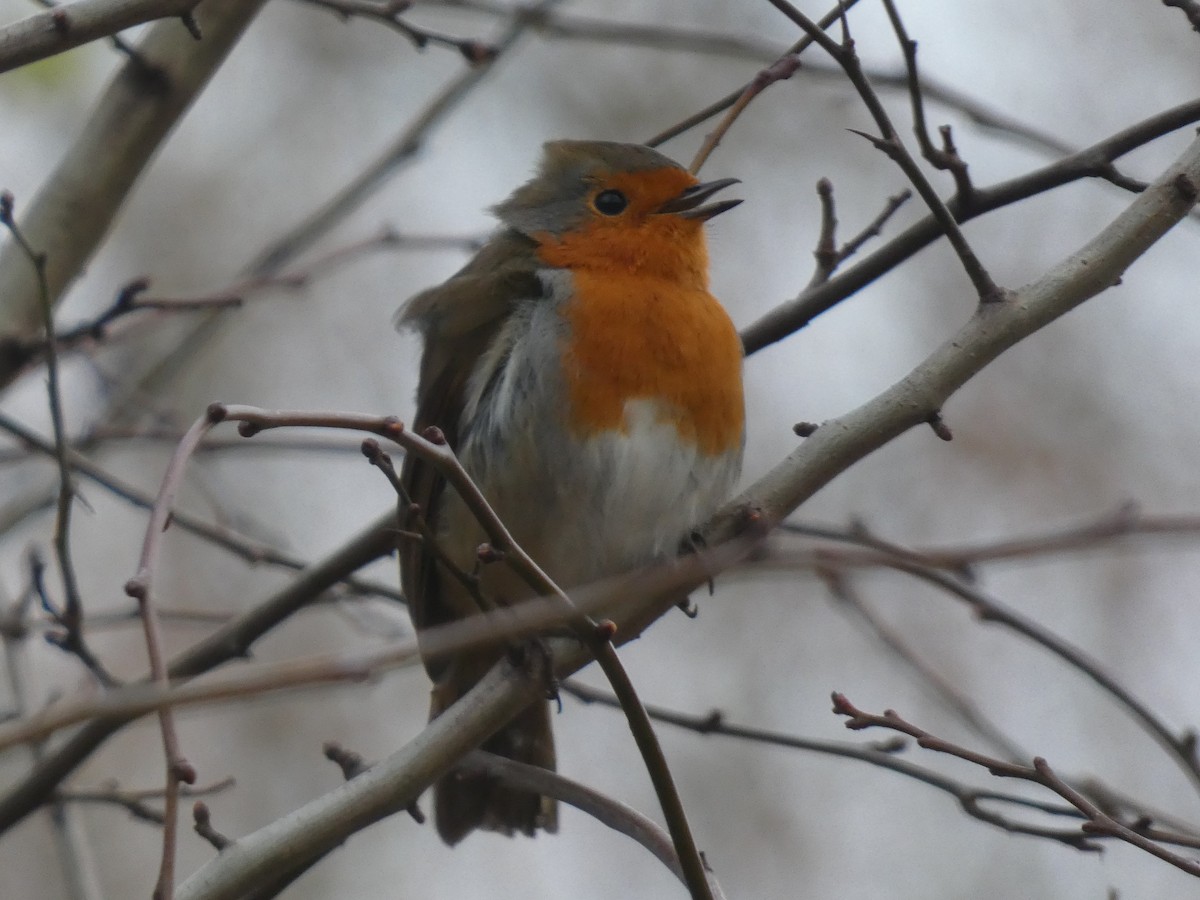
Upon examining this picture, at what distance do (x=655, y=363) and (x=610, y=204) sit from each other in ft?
2.61

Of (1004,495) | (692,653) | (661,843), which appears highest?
(1004,495)

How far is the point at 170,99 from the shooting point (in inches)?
132

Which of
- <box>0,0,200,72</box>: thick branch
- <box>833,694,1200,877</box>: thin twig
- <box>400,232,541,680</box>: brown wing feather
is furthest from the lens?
<box>400,232,541,680</box>: brown wing feather

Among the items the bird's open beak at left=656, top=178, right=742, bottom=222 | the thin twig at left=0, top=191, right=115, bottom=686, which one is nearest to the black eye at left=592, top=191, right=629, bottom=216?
the bird's open beak at left=656, top=178, right=742, bottom=222

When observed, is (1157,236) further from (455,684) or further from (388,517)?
(455,684)

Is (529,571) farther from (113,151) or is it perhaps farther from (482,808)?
(482,808)

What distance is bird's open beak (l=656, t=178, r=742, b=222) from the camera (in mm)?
4172

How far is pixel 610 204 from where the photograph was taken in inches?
170

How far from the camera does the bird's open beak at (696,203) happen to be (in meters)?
4.17

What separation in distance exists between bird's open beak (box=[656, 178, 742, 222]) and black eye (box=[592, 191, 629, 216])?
0.40 ft

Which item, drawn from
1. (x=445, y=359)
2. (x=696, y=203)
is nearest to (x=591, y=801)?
(x=445, y=359)

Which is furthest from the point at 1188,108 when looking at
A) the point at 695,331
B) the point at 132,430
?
the point at 132,430

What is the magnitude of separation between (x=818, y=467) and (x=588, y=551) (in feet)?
3.75

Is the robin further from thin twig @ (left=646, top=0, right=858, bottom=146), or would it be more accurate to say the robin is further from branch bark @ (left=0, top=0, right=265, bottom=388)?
branch bark @ (left=0, top=0, right=265, bottom=388)
